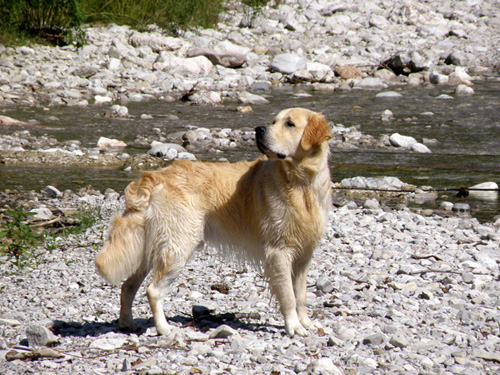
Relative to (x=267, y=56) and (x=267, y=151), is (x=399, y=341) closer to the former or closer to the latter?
(x=267, y=151)

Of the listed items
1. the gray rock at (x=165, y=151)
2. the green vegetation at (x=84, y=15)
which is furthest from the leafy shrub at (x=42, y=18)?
the gray rock at (x=165, y=151)

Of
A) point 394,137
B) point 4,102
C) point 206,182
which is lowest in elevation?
point 4,102

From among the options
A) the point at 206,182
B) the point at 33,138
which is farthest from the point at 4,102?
the point at 206,182

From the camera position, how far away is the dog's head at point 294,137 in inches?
184

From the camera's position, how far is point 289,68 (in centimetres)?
1961

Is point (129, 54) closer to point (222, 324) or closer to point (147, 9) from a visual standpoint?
point (147, 9)

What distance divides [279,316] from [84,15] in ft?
52.7

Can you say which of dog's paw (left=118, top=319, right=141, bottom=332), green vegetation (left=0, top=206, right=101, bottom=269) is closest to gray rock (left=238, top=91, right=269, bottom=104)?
green vegetation (left=0, top=206, right=101, bottom=269)

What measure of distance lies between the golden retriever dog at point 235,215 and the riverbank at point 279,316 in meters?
0.32

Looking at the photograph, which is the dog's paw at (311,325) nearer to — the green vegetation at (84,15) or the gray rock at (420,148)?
the gray rock at (420,148)

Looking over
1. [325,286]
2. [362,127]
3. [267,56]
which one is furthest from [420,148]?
[267,56]

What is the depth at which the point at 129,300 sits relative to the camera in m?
4.77

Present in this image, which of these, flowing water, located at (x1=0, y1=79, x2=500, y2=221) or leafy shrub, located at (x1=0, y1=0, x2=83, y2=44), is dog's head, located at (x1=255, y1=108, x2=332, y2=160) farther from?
leafy shrub, located at (x1=0, y1=0, x2=83, y2=44)

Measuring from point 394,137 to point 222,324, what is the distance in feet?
28.3
